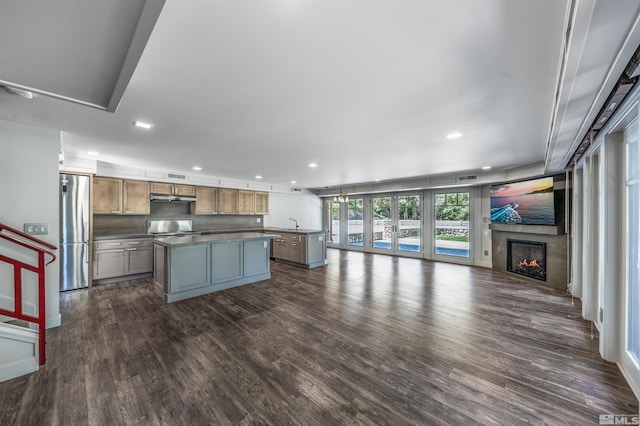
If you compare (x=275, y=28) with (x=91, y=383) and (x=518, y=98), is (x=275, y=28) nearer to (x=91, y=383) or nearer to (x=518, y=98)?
(x=518, y=98)

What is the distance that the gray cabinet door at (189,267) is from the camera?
3.88m

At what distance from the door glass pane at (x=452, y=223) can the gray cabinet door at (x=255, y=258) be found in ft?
16.8

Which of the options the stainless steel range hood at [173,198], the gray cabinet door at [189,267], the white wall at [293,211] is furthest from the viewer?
the white wall at [293,211]

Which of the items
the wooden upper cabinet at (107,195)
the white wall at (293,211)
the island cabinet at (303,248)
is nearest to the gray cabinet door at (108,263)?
the wooden upper cabinet at (107,195)

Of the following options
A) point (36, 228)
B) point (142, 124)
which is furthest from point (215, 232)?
point (142, 124)

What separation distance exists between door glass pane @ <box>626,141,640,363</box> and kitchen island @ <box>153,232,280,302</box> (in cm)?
485

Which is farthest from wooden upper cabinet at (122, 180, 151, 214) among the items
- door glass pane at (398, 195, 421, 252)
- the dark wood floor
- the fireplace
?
the fireplace

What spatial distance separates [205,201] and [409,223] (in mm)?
6260

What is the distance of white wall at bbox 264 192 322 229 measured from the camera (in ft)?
28.7

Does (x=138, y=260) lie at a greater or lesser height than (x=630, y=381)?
greater

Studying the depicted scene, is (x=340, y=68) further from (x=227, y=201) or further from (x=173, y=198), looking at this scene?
(x=227, y=201)

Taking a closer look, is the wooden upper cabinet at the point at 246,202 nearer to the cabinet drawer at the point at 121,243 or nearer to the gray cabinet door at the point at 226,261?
the cabinet drawer at the point at 121,243

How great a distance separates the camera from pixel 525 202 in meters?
5.18
